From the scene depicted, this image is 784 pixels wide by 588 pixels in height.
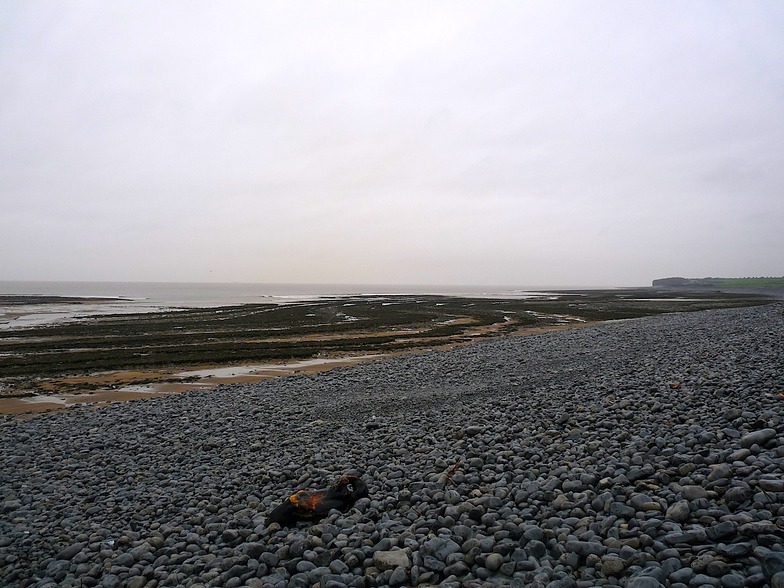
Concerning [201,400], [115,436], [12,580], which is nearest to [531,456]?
[12,580]

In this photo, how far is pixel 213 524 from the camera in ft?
20.1

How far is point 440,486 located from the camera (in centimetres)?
629

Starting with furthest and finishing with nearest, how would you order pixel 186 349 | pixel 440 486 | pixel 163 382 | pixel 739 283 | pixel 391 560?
pixel 739 283 → pixel 186 349 → pixel 163 382 → pixel 440 486 → pixel 391 560

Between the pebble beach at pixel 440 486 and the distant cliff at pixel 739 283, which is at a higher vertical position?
the distant cliff at pixel 739 283

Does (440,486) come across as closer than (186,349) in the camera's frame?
Yes

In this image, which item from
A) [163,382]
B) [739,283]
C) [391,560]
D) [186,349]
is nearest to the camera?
[391,560]

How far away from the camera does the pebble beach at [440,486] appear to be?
4328 millimetres

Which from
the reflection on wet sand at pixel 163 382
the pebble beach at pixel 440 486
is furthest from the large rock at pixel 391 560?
Answer: the reflection on wet sand at pixel 163 382

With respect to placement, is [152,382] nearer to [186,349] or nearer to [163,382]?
[163,382]

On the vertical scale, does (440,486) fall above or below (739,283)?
below

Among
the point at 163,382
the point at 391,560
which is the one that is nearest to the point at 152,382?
the point at 163,382

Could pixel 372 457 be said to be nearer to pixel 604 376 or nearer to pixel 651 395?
pixel 651 395

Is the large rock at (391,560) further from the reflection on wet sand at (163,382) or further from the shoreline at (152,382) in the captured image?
the reflection on wet sand at (163,382)

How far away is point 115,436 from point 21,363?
54.6 ft
